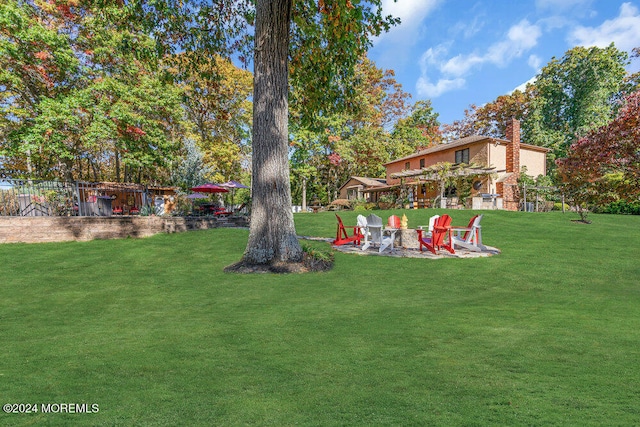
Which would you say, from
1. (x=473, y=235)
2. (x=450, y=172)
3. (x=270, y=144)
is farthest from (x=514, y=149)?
(x=270, y=144)

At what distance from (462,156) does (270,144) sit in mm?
30140

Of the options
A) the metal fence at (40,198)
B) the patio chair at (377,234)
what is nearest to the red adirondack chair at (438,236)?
the patio chair at (377,234)

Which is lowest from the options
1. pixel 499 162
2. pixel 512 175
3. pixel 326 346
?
pixel 326 346

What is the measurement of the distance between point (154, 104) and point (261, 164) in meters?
17.1

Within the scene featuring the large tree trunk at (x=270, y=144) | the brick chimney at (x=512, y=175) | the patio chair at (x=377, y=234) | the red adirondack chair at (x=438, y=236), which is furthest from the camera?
the brick chimney at (x=512, y=175)

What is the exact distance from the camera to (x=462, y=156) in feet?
111

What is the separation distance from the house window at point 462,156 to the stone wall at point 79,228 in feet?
94.9

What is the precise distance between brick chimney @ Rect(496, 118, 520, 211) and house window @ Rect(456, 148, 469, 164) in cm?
380

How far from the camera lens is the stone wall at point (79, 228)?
11938 mm

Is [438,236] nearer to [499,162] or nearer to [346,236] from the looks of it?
[346,236]

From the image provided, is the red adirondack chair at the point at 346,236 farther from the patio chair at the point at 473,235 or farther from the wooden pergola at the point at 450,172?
the wooden pergola at the point at 450,172

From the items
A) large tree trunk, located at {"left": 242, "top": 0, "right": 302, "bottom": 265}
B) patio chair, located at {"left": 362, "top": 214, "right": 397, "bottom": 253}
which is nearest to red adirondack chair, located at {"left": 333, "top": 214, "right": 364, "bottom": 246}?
patio chair, located at {"left": 362, "top": 214, "right": 397, "bottom": 253}

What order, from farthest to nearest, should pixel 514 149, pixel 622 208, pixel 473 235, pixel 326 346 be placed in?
pixel 514 149 → pixel 622 208 → pixel 473 235 → pixel 326 346

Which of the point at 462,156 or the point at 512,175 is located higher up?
the point at 462,156
